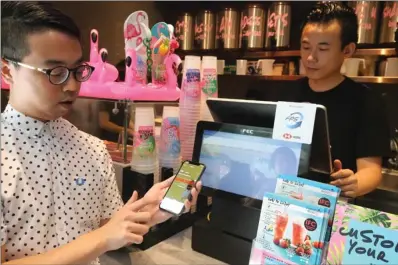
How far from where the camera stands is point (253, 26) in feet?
9.36

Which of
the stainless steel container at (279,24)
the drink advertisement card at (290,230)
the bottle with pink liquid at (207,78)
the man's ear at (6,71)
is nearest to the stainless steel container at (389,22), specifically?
the stainless steel container at (279,24)

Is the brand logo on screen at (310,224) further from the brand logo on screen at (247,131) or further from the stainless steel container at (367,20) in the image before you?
the stainless steel container at (367,20)

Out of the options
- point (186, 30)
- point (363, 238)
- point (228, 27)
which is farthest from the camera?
point (186, 30)

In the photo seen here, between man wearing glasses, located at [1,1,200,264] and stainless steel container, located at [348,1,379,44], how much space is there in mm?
2042

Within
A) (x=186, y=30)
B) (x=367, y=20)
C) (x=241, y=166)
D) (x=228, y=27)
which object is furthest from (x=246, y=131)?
(x=186, y=30)

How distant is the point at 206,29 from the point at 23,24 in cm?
245

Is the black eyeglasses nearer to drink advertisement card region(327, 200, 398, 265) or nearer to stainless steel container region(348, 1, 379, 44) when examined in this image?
drink advertisement card region(327, 200, 398, 265)

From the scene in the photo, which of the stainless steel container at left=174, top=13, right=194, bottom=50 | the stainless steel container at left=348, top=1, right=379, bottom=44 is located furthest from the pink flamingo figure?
the stainless steel container at left=174, top=13, right=194, bottom=50

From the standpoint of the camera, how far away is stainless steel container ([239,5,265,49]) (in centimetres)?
282

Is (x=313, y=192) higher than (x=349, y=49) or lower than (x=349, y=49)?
lower

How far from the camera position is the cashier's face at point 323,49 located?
5.07ft

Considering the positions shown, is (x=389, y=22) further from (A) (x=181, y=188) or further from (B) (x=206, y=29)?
(A) (x=181, y=188)

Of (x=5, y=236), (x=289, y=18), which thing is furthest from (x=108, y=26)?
(x=5, y=236)

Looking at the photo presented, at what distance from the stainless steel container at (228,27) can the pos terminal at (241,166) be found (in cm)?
197
